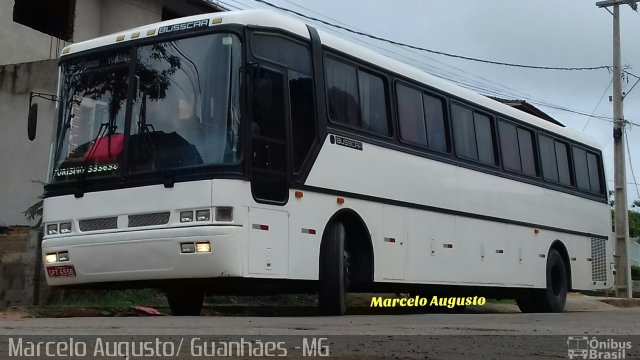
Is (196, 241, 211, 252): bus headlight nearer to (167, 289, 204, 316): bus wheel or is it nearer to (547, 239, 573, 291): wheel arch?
(167, 289, 204, 316): bus wheel

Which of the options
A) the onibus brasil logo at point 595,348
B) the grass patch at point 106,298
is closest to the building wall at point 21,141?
the grass patch at point 106,298

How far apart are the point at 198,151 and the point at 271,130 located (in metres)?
0.85

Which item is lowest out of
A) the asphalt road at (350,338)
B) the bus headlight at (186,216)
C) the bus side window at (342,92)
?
the asphalt road at (350,338)

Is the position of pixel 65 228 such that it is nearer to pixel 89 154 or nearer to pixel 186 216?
pixel 89 154

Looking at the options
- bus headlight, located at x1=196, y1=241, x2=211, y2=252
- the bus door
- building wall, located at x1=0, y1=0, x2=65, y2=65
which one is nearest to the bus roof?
the bus door

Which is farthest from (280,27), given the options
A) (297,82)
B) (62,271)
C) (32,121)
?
(62,271)

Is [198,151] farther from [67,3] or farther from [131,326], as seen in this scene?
[67,3]

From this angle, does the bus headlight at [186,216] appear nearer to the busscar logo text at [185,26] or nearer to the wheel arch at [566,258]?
the busscar logo text at [185,26]

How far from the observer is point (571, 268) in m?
15.0

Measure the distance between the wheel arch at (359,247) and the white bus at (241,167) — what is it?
0.02 metres

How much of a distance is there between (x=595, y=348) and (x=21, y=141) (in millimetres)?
14409

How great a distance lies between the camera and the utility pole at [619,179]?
2469 centimetres

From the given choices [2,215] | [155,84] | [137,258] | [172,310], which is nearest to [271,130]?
[155,84]

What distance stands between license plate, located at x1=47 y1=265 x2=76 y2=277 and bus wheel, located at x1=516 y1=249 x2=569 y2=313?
872cm
